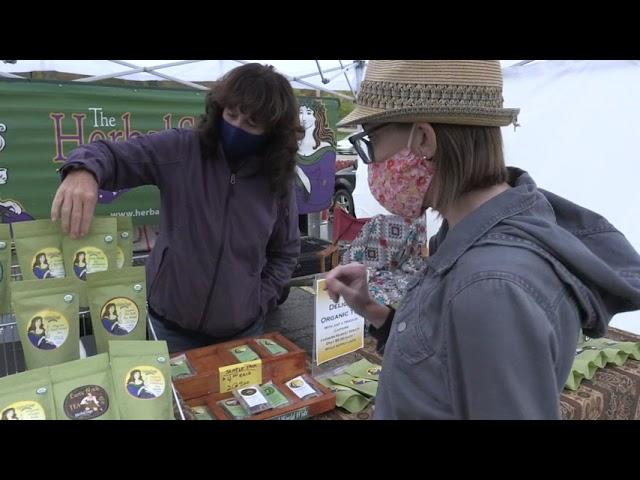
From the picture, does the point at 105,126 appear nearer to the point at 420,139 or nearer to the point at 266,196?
the point at 266,196

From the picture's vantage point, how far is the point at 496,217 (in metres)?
0.84

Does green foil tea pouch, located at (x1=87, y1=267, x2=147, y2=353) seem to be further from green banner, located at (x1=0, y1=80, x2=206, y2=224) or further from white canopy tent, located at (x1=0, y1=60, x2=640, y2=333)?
white canopy tent, located at (x1=0, y1=60, x2=640, y2=333)

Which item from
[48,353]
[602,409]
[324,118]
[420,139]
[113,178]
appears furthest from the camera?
[324,118]

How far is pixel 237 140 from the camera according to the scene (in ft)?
5.82

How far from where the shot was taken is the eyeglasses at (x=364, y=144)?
103cm

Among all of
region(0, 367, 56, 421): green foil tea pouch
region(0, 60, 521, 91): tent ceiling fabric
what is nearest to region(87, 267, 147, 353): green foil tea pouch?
region(0, 367, 56, 421): green foil tea pouch

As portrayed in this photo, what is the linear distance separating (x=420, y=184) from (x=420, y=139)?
9 centimetres

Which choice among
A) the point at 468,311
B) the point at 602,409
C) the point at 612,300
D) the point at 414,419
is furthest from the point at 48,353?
the point at 602,409

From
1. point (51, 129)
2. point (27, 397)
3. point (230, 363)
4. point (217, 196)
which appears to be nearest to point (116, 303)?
point (27, 397)

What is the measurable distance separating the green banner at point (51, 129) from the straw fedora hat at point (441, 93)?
A: 3.15 meters

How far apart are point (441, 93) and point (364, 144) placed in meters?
0.22

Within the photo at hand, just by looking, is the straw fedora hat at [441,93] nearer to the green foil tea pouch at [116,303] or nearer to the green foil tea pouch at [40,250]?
the green foil tea pouch at [116,303]

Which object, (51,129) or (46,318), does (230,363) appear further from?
(51,129)

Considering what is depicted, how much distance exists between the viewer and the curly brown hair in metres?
1.73
